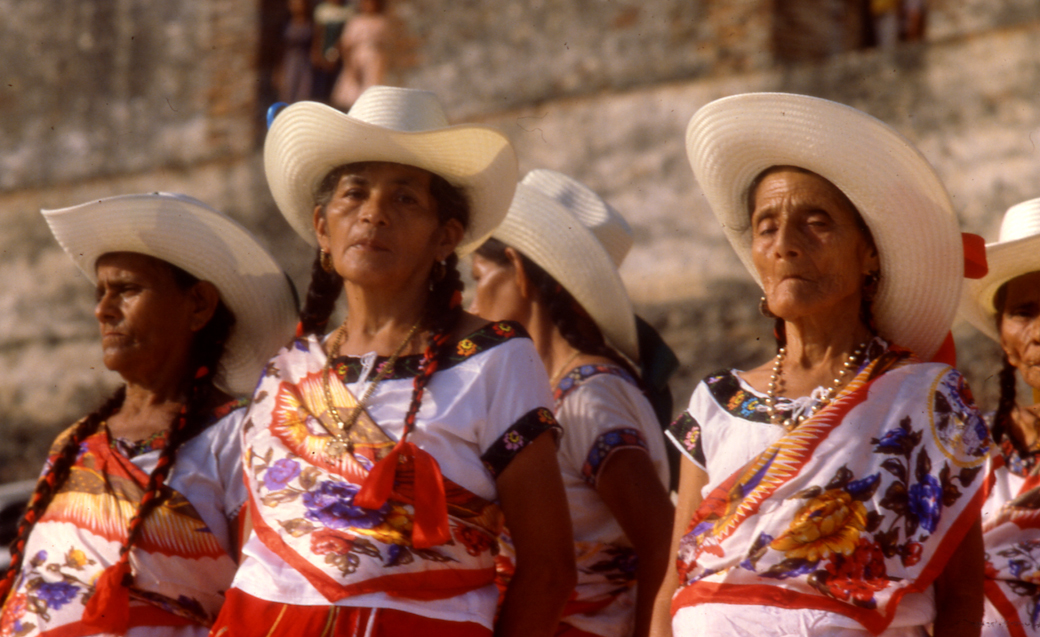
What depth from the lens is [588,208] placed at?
4.54m

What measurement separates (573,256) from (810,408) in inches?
59.4

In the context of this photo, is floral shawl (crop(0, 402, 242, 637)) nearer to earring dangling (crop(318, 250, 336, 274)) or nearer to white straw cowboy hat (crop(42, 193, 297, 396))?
white straw cowboy hat (crop(42, 193, 297, 396))

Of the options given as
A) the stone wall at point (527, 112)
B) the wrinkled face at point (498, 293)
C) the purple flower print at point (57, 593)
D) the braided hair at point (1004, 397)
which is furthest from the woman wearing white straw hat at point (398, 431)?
the stone wall at point (527, 112)

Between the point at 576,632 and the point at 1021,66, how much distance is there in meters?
5.65

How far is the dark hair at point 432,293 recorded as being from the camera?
294 cm

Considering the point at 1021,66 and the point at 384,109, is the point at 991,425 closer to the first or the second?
the point at 384,109

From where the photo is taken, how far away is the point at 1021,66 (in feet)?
24.7

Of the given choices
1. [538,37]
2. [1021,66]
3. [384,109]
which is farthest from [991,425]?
[538,37]

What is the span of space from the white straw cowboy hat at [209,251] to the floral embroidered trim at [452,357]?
911mm

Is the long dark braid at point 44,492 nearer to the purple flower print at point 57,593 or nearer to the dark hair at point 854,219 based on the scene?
the purple flower print at point 57,593

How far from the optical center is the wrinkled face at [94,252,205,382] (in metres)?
3.61

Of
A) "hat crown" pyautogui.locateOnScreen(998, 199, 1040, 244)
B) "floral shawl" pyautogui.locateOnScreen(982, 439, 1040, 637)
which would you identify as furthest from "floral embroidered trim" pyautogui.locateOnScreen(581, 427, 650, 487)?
"hat crown" pyautogui.locateOnScreen(998, 199, 1040, 244)

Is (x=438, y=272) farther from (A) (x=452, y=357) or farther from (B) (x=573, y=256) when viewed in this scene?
(B) (x=573, y=256)

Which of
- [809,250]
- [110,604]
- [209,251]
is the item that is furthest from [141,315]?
[809,250]
